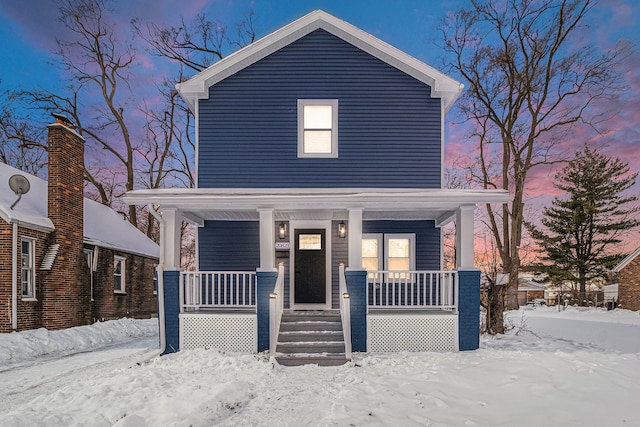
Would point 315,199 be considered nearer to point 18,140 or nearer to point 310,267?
point 310,267

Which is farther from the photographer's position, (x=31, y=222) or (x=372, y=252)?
(x=31, y=222)

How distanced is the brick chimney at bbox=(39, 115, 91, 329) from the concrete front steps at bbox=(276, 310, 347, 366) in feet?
22.7

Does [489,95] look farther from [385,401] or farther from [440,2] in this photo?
[385,401]

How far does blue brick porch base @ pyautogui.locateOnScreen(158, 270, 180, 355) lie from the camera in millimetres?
8242

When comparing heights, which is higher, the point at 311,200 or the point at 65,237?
the point at 311,200

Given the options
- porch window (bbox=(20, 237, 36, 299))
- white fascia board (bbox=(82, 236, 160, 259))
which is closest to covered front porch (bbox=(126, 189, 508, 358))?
porch window (bbox=(20, 237, 36, 299))

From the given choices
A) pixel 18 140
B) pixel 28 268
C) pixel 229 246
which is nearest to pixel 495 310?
pixel 229 246

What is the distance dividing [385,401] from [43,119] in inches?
939

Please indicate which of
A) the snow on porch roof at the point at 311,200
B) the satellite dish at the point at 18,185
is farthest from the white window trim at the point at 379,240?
the satellite dish at the point at 18,185

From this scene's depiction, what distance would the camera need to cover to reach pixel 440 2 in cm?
1698

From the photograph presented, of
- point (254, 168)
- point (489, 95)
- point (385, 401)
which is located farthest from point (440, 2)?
point (385, 401)

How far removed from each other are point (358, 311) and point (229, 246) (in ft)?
12.8

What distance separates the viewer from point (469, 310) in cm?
825

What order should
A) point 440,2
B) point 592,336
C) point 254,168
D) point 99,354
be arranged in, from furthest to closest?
point 440,2 → point 592,336 → point 254,168 → point 99,354
